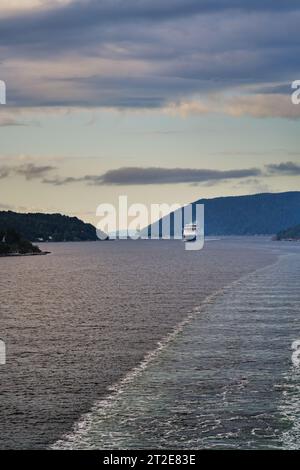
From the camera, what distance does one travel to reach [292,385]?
5128 centimetres

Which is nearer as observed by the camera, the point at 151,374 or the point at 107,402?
the point at 107,402

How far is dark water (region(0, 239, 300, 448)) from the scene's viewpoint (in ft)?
136

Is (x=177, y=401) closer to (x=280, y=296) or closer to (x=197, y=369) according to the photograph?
(x=197, y=369)

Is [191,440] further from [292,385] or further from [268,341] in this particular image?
[268,341]

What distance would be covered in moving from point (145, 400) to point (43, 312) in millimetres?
54984

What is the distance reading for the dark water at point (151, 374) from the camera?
41406 millimetres

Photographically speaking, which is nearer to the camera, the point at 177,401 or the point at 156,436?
the point at 156,436

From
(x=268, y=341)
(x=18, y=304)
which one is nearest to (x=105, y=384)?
(x=268, y=341)

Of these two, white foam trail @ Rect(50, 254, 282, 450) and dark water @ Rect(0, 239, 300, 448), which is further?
dark water @ Rect(0, 239, 300, 448)

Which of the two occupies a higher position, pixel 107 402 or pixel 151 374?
pixel 151 374

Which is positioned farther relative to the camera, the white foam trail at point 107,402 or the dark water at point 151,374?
the dark water at point 151,374

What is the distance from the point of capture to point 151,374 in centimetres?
5675
